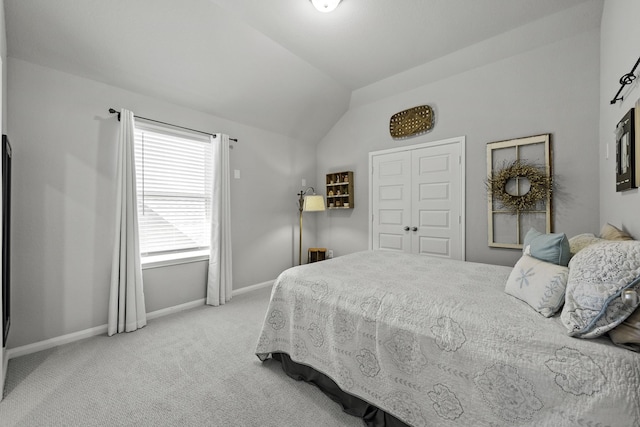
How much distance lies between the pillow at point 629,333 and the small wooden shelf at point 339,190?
367 cm

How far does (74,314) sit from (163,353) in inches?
41.1

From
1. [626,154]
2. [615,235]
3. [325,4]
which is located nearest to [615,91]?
[626,154]

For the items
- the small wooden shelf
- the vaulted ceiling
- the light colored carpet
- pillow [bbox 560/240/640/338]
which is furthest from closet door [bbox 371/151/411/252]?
pillow [bbox 560/240/640/338]

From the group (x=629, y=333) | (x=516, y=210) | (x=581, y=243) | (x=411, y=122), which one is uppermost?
(x=411, y=122)

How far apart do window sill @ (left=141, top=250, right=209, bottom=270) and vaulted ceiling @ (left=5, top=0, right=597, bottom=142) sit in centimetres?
185

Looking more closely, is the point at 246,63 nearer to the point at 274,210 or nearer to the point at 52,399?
the point at 274,210

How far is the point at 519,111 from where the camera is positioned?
3141 millimetres

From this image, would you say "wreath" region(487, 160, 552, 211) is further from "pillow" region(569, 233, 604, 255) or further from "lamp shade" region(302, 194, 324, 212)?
"lamp shade" region(302, 194, 324, 212)

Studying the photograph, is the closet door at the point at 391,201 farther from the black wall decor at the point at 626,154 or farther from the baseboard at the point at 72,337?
the baseboard at the point at 72,337

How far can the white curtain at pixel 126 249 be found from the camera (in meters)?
2.75

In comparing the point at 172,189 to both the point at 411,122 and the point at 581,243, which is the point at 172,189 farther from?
the point at 581,243

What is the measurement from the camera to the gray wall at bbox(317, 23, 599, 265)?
279 centimetres

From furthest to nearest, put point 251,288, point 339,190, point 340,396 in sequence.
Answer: point 339,190
point 251,288
point 340,396

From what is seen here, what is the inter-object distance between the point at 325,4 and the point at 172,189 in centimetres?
258
